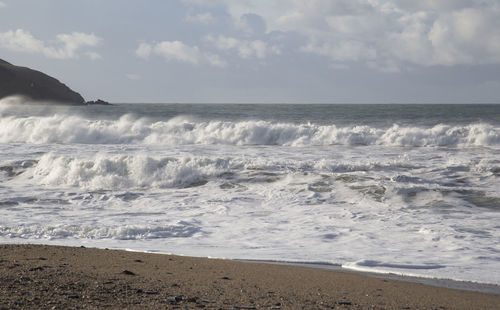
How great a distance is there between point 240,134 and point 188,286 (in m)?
20.8

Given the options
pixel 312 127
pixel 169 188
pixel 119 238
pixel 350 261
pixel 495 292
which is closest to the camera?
pixel 495 292

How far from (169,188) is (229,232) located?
458cm

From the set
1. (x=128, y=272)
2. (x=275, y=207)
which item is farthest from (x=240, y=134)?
(x=128, y=272)

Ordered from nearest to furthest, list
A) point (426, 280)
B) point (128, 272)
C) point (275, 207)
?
1. point (128, 272)
2. point (426, 280)
3. point (275, 207)

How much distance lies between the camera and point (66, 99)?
109000 millimetres

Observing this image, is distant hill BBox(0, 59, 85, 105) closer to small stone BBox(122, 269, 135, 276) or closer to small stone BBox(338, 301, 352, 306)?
small stone BBox(122, 269, 135, 276)

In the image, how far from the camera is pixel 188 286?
4.41m

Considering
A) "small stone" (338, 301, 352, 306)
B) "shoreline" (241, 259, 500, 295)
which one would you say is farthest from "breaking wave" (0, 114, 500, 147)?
"small stone" (338, 301, 352, 306)

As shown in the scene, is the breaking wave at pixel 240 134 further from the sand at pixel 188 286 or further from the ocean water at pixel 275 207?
the sand at pixel 188 286

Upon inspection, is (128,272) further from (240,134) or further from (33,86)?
(33,86)

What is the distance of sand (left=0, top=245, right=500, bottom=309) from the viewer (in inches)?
150

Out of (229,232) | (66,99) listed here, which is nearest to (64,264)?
(229,232)

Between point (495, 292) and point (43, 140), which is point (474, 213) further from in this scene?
point (43, 140)

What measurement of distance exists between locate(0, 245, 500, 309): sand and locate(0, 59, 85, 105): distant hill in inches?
4137
